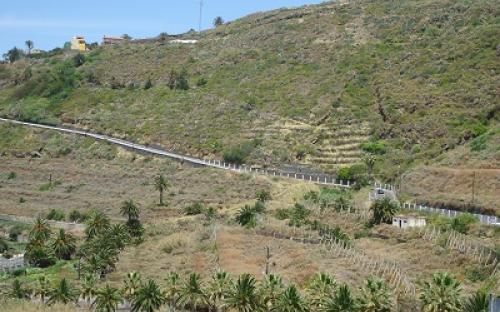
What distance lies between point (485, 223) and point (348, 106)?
140 feet

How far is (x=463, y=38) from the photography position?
106 meters

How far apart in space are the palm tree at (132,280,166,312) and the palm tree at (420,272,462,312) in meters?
14.0

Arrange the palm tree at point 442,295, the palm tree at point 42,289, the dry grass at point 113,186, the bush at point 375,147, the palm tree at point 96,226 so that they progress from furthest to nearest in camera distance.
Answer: the bush at point 375,147
the dry grass at point 113,186
the palm tree at point 96,226
the palm tree at point 42,289
the palm tree at point 442,295

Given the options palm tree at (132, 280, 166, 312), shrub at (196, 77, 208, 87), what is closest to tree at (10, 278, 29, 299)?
palm tree at (132, 280, 166, 312)

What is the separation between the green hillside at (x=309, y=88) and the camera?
295 feet

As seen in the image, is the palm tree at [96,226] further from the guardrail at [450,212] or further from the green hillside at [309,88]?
the green hillside at [309,88]

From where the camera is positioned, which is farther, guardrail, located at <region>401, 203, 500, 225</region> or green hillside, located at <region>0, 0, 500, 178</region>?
green hillside, located at <region>0, 0, 500, 178</region>

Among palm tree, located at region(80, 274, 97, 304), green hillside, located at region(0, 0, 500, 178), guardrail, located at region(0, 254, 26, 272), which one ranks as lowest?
guardrail, located at region(0, 254, 26, 272)

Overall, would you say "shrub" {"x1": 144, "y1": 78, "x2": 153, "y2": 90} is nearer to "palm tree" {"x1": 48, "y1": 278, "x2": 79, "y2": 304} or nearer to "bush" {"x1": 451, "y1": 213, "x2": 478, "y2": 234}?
"bush" {"x1": 451, "y1": 213, "x2": 478, "y2": 234}

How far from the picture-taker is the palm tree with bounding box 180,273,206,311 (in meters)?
44.3

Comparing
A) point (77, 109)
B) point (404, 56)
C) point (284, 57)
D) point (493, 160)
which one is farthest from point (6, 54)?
point (493, 160)

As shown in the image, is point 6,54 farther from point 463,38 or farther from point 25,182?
point 463,38

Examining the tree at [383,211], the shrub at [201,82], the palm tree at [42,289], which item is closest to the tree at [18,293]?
the palm tree at [42,289]

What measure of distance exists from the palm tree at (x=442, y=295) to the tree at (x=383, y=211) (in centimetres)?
2255
